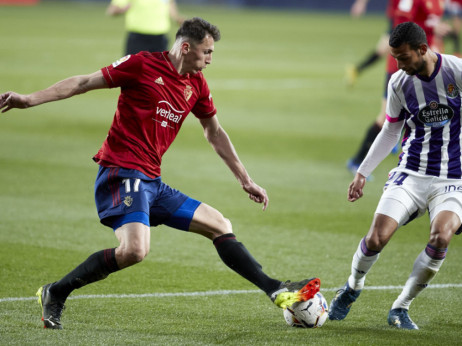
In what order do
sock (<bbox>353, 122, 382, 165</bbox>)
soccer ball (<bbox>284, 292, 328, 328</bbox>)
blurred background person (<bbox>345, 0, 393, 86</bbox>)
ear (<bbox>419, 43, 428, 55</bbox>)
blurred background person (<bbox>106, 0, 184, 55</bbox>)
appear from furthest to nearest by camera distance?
blurred background person (<bbox>345, 0, 393, 86</bbox>)
blurred background person (<bbox>106, 0, 184, 55</bbox>)
sock (<bbox>353, 122, 382, 165</bbox>)
ear (<bbox>419, 43, 428, 55</bbox>)
soccer ball (<bbox>284, 292, 328, 328</bbox>)

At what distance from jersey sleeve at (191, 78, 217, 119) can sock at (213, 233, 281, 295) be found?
0.89 metres

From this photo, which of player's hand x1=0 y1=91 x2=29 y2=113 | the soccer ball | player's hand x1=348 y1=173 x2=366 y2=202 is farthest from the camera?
player's hand x1=348 y1=173 x2=366 y2=202

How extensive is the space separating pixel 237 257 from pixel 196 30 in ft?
4.93

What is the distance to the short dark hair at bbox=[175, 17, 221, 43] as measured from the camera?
18.8ft

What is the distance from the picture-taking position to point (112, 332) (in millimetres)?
5480

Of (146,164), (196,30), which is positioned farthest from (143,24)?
(146,164)

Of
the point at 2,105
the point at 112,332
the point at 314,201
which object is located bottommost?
the point at 314,201

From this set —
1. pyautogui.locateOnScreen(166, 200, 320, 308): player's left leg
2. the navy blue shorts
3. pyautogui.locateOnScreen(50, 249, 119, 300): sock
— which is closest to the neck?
pyautogui.locateOnScreen(166, 200, 320, 308): player's left leg

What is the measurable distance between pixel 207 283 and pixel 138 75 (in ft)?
6.43

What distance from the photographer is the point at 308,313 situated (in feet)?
18.2

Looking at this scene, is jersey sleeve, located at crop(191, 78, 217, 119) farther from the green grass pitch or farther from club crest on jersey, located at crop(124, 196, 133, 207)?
the green grass pitch

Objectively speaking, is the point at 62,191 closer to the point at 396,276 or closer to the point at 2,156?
Result: the point at 2,156

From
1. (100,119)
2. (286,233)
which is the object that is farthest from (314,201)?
(100,119)

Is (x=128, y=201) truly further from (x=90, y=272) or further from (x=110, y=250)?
(x=90, y=272)
